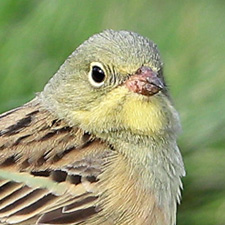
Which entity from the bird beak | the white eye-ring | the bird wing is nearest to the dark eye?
the white eye-ring

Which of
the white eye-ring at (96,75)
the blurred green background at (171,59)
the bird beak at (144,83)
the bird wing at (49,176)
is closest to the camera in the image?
the bird wing at (49,176)

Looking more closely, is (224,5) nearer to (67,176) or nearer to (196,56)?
(196,56)

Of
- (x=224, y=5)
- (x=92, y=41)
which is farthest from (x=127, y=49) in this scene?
(x=224, y=5)

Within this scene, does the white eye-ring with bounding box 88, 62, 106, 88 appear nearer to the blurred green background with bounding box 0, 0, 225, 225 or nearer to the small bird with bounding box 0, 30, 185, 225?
the small bird with bounding box 0, 30, 185, 225

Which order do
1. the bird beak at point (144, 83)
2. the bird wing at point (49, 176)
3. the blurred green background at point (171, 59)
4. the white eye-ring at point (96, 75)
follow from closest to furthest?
the bird wing at point (49, 176), the bird beak at point (144, 83), the white eye-ring at point (96, 75), the blurred green background at point (171, 59)

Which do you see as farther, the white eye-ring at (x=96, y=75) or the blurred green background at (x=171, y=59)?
the blurred green background at (x=171, y=59)

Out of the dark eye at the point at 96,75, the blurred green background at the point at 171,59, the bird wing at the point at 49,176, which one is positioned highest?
the blurred green background at the point at 171,59

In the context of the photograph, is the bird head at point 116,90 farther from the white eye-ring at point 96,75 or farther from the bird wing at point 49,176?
the bird wing at point 49,176

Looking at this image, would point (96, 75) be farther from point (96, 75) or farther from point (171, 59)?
point (171, 59)

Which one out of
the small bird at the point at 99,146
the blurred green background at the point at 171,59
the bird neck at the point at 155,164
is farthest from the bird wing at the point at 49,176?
the blurred green background at the point at 171,59
